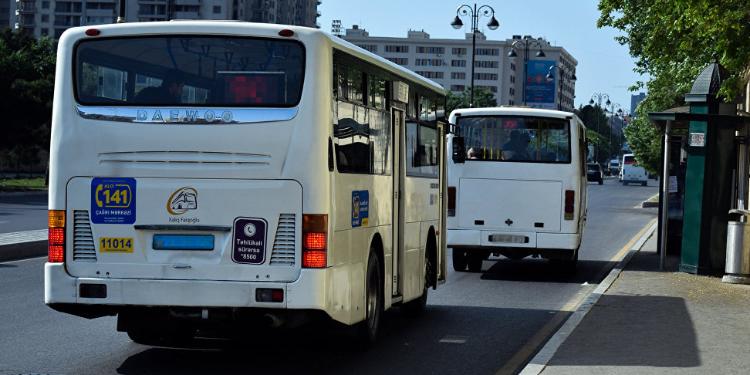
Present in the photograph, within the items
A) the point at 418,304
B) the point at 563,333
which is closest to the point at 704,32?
the point at 418,304

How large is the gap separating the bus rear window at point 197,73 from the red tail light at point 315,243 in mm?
927

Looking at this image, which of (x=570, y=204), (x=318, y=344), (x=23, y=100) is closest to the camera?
(x=318, y=344)

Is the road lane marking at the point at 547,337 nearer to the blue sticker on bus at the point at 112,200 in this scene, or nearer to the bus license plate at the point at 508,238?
the bus license plate at the point at 508,238

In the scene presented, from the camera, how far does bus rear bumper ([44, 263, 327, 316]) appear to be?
9.49 m

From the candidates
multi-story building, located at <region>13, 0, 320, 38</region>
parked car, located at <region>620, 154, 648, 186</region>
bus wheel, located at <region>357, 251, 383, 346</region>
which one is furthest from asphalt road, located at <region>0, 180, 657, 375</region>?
multi-story building, located at <region>13, 0, 320, 38</region>

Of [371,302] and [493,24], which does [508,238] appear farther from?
[493,24]

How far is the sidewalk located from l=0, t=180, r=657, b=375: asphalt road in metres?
0.57

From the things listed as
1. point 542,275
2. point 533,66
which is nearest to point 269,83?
point 542,275

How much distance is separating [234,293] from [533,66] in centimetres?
13390

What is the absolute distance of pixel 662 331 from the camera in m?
12.5

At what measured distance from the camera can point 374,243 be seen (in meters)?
11.5

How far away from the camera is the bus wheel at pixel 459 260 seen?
2178 cm

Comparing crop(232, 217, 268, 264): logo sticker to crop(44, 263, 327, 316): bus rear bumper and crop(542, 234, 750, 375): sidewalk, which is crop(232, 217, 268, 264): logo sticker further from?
crop(542, 234, 750, 375): sidewalk

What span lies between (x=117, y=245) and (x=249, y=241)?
105cm
